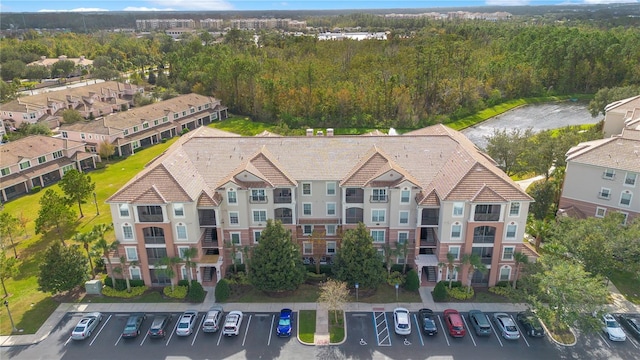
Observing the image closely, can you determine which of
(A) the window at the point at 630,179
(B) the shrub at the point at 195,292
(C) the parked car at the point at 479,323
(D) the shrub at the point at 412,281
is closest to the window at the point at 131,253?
(B) the shrub at the point at 195,292

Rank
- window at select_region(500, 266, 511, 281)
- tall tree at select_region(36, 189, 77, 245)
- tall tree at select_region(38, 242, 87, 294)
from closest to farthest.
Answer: tall tree at select_region(38, 242, 87, 294) → window at select_region(500, 266, 511, 281) → tall tree at select_region(36, 189, 77, 245)

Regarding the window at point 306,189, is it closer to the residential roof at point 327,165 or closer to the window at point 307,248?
the residential roof at point 327,165

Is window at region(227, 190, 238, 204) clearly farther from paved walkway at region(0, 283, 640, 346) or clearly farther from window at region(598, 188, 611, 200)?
window at region(598, 188, 611, 200)

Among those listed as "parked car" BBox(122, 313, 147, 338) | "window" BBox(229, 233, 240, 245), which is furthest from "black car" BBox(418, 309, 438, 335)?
"parked car" BBox(122, 313, 147, 338)

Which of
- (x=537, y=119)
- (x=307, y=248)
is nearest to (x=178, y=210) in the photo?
(x=307, y=248)

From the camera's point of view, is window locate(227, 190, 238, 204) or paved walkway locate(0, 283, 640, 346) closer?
paved walkway locate(0, 283, 640, 346)

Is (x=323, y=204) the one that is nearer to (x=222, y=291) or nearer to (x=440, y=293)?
(x=222, y=291)
